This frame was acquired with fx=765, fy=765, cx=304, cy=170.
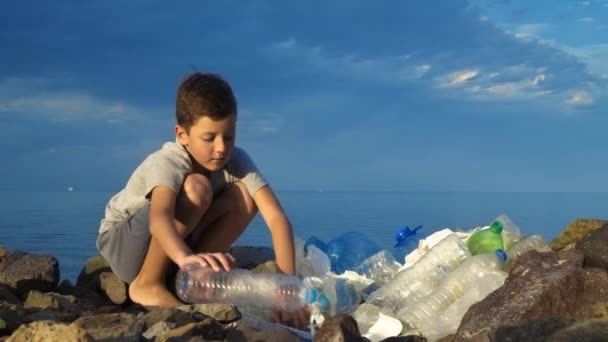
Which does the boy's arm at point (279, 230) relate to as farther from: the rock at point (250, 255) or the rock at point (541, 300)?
the rock at point (541, 300)

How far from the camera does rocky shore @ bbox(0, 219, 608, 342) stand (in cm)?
271

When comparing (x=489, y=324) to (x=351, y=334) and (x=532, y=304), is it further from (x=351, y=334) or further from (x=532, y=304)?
(x=351, y=334)

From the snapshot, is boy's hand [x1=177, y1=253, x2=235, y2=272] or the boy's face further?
the boy's face

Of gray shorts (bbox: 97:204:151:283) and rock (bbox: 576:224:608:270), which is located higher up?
rock (bbox: 576:224:608:270)

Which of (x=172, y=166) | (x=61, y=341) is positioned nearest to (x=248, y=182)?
(x=172, y=166)

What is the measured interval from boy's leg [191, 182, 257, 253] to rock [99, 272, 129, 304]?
Result: 521mm

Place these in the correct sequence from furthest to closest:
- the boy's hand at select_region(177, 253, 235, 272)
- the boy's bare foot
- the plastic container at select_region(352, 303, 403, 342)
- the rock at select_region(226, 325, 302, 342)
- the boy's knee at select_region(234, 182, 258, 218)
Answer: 1. the boy's knee at select_region(234, 182, 258, 218)
2. the boy's bare foot
3. the plastic container at select_region(352, 303, 403, 342)
4. the boy's hand at select_region(177, 253, 235, 272)
5. the rock at select_region(226, 325, 302, 342)

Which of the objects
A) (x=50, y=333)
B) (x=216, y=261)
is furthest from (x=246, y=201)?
(x=50, y=333)

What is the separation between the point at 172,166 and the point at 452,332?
1.81 metres

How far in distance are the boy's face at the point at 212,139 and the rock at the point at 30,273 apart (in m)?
1.44

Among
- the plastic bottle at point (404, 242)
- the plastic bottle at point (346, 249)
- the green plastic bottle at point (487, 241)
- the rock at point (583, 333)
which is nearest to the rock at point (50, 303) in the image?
the plastic bottle at point (346, 249)

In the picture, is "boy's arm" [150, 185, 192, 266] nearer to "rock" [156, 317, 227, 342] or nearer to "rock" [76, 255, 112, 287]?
"rock" [156, 317, 227, 342]

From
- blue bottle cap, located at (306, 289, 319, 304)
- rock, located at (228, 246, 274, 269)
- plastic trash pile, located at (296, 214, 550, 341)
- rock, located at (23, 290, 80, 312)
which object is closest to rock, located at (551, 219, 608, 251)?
plastic trash pile, located at (296, 214, 550, 341)

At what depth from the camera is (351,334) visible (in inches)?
118
